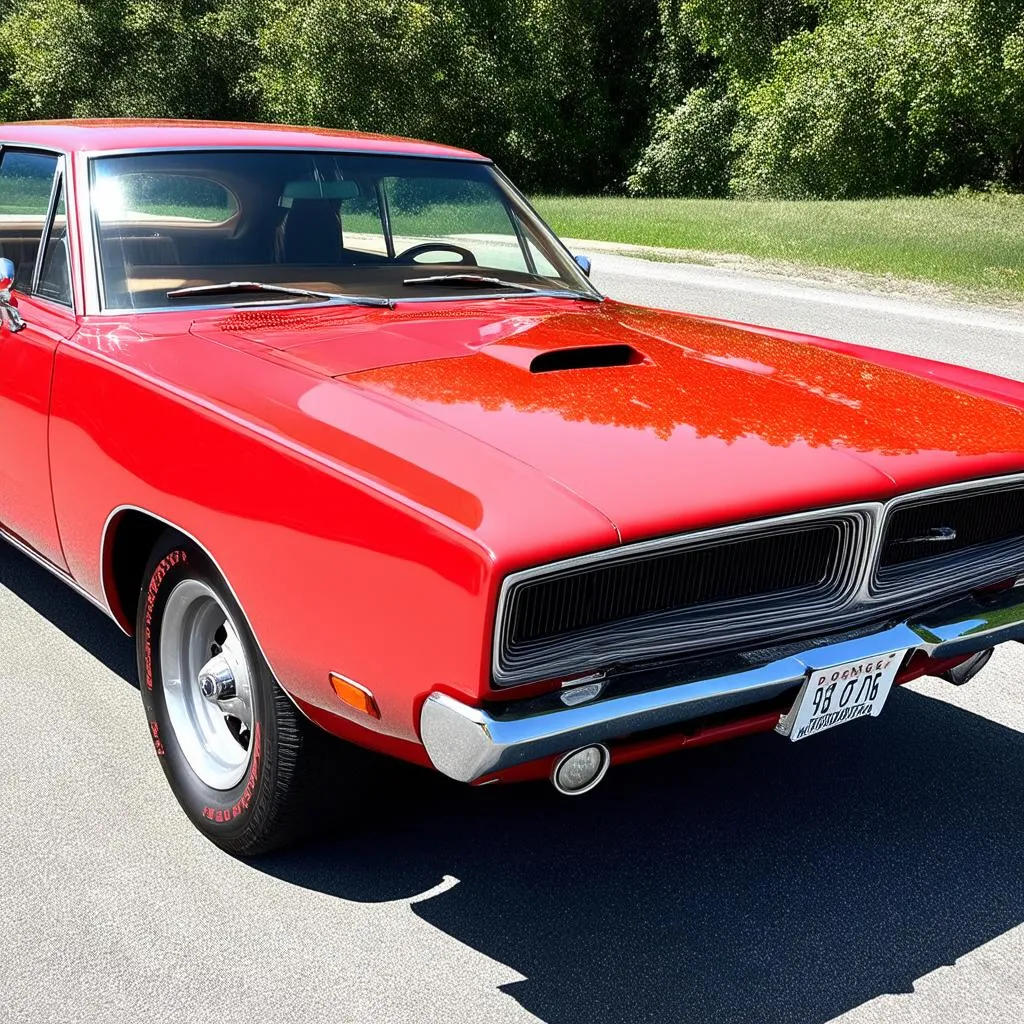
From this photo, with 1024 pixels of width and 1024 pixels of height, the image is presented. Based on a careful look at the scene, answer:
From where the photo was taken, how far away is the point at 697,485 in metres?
2.52

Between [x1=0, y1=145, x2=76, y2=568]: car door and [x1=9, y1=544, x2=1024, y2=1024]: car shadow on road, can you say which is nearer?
[x1=9, y1=544, x2=1024, y2=1024]: car shadow on road

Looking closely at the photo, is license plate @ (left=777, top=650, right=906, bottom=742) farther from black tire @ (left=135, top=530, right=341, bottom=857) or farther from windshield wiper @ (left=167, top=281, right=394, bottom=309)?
windshield wiper @ (left=167, top=281, right=394, bottom=309)

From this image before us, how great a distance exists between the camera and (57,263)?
3.80 metres

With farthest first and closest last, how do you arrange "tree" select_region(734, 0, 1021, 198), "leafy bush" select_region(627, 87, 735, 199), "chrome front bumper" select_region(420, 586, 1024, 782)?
"leafy bush" select_region(627, 87, 735, 199), "tree" select_region(734, 0, 1021, 198), "chrome front bumper" select_region(420, 586, 1024, 782)

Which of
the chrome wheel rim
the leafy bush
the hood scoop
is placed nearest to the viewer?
the chrome wheel rim

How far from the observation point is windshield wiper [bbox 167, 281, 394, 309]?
3.61 m

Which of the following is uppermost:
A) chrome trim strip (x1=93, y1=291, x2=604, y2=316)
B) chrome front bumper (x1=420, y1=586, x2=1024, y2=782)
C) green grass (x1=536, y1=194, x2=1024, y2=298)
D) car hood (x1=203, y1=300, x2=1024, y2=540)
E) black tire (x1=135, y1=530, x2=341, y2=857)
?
chrome trim strip (x1=93, y1=291, x2=604, y2=316)

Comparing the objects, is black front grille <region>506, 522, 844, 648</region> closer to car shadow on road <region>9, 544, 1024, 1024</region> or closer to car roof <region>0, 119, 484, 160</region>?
car shadow on road <region>9, 544, 1024, 1024</region>

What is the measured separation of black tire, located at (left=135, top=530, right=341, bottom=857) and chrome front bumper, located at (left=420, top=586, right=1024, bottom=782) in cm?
52

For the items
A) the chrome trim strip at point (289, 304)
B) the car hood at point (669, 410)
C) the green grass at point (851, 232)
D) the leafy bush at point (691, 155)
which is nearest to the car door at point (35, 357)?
the chrome trim strip at point (289, 304)

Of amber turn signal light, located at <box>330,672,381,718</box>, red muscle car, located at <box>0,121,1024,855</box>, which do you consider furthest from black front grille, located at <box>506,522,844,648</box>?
amber turn signal light, located at <box>330,672,381,718</box>

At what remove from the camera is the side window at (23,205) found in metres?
4.00

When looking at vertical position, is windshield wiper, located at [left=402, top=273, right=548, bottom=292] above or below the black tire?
above

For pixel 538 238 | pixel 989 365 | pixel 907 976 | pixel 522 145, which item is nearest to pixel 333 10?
pixel 522 145
